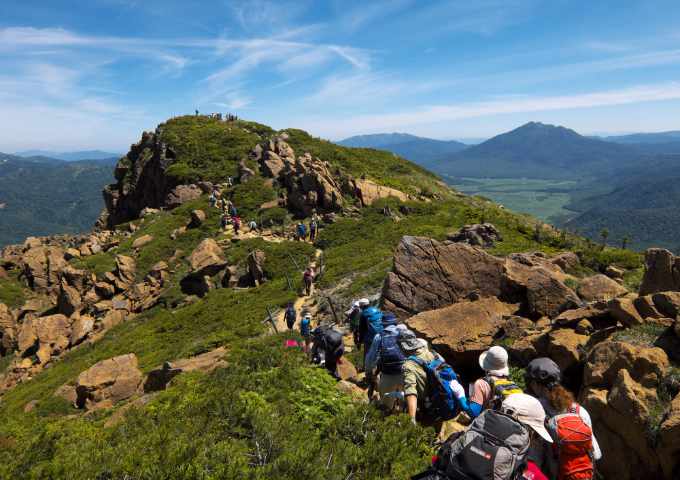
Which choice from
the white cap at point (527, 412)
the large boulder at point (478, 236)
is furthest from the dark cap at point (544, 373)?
the large boulder at point (478, 236)

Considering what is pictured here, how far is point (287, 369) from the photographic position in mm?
8508

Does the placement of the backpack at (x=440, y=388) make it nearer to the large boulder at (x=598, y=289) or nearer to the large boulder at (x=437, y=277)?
the large boulder at (x=437, y=277)

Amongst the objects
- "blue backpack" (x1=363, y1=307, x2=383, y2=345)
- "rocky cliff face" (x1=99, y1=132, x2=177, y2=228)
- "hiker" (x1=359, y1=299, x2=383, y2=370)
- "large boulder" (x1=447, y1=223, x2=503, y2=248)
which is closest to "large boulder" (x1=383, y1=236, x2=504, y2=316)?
"hiker" (x1=359, y1=299, x2=383, y2=370)

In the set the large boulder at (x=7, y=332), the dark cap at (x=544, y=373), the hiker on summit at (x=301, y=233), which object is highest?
the dark cap at (x=544, y=373)

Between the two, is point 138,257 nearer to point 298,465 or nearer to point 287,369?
point 287,369

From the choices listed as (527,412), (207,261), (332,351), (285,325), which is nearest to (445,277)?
(332,351)

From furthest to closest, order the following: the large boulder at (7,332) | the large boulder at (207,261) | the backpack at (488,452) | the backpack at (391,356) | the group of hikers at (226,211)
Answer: the group of hikers at (226,211) → the large boulder at (207,261) → the large boulder at (7,332) → the backpack at (391,356) → the backpack at (488,452)

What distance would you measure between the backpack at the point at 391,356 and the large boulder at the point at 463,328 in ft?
12.3

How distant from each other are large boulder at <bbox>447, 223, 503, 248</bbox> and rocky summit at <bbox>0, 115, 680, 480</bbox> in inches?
5.7

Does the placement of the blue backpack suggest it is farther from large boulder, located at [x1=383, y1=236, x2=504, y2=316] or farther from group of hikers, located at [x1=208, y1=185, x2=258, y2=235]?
group of hikers, located at [x1=208, y1=185, x2=258, y2=235]

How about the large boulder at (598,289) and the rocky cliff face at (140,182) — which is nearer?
the large boulder at (598,289)

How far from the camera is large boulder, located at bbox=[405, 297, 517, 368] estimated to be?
9.91 metres

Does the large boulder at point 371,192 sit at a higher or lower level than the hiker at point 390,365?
higher

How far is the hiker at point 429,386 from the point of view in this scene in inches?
241
